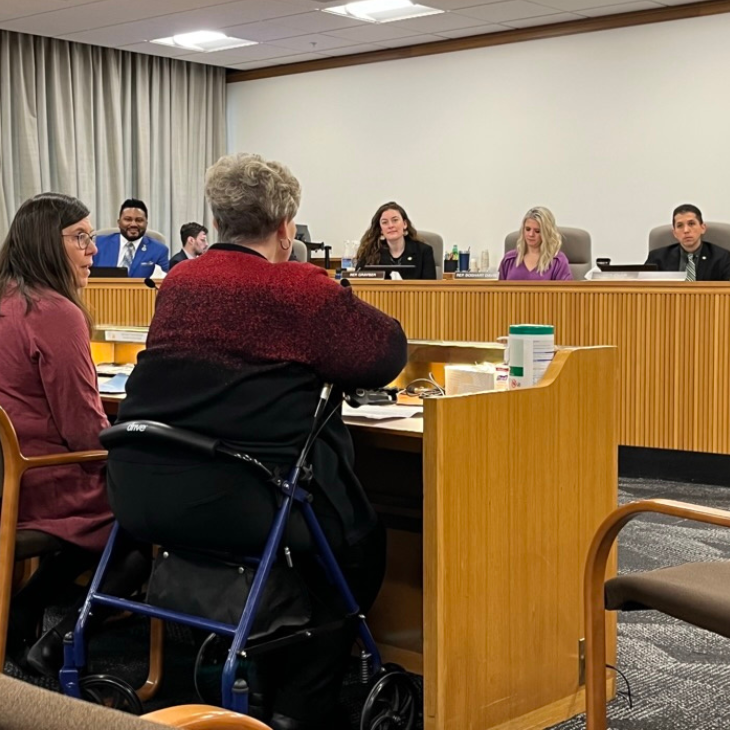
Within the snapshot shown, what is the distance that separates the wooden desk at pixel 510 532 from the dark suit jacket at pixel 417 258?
14.9ft

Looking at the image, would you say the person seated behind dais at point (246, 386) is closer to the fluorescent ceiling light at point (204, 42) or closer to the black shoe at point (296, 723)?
the black shoe at point (296, 723)

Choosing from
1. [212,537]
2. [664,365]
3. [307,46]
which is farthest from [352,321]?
[307,46]

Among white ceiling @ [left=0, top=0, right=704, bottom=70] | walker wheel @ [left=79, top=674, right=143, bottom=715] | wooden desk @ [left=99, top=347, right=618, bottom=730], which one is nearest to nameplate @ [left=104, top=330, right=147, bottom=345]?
wooden desk @ [left=99, top=347, right=618, bottom=730]

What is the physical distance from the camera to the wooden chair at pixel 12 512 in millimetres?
2559

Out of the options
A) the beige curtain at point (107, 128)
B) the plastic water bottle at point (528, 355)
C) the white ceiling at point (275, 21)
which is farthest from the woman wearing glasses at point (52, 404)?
the beige curtain at point (107, 128)

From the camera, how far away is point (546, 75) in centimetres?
921

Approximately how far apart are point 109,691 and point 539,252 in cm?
479

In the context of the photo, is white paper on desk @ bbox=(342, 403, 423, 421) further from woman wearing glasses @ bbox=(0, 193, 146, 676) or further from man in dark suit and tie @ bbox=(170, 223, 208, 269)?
man in dark suit and tie @ bbox=(170, 223, 208, 269)

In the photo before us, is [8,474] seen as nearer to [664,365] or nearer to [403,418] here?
[403,418]

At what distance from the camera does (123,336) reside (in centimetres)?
407

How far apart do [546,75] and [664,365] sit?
449 cm

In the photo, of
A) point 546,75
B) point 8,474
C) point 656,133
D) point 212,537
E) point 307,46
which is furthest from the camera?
point 307,46

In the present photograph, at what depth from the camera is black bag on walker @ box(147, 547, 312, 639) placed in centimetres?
227

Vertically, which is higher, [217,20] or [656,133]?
[217,20]
